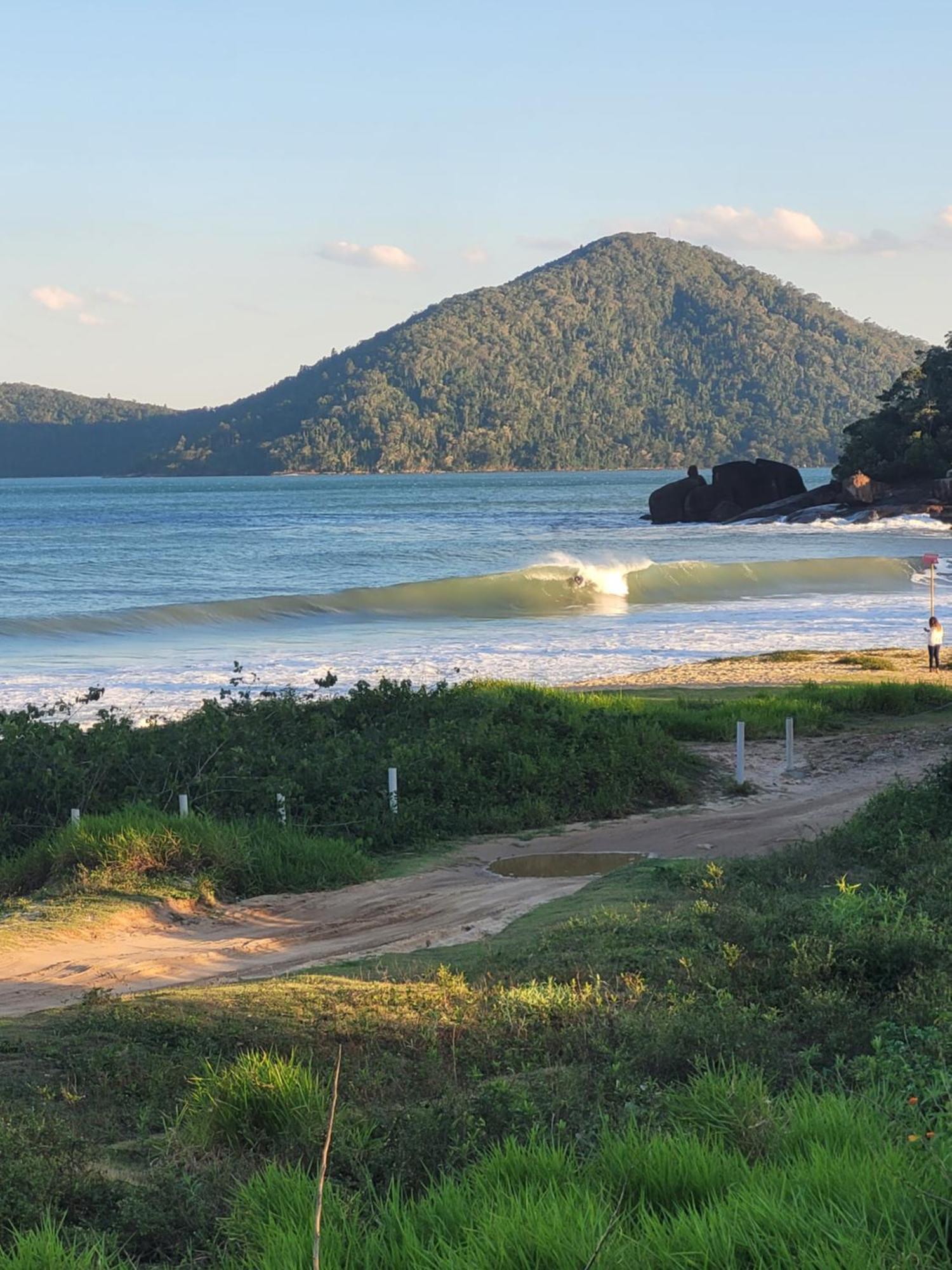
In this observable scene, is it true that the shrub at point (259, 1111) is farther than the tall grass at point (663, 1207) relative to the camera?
Yes

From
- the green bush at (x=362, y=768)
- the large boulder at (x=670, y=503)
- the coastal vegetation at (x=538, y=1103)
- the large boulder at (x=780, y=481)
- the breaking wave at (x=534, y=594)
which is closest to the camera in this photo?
the coastal vegetation at (x=538, y=1103)

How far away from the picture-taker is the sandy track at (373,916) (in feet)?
30.7

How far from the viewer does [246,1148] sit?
517 cm

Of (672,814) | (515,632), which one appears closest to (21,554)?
(515,632)

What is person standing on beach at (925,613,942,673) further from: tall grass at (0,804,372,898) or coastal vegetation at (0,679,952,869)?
tall grass at (0,804,372,898)

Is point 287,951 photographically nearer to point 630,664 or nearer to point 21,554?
point 630,664

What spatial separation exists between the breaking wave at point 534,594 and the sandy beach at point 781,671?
13.9 meters

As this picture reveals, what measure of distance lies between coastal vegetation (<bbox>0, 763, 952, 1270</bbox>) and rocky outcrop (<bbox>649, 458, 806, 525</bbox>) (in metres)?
81.2

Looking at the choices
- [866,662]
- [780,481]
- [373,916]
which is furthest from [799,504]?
[373,916]

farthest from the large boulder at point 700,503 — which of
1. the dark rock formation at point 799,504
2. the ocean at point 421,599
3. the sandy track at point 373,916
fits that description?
the sandy track at point 373,916

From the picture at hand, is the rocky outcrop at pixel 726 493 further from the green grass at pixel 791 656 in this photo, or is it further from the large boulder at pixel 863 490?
the green grass at pixel 791 656

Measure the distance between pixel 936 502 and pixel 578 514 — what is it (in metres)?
27.9

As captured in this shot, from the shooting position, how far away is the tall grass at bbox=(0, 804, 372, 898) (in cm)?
1152

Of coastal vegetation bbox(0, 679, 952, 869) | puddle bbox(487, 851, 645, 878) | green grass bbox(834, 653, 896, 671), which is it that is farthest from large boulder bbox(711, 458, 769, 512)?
puddle bbox(487, 851, 645, 878)
